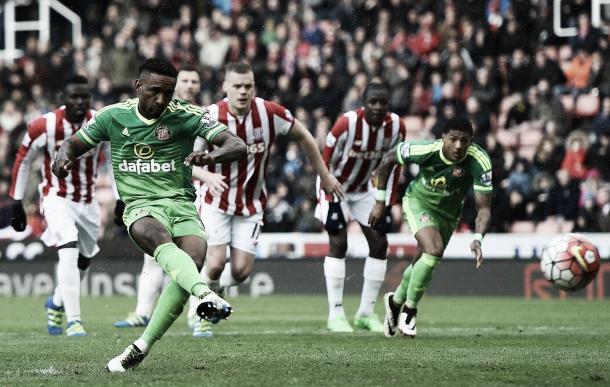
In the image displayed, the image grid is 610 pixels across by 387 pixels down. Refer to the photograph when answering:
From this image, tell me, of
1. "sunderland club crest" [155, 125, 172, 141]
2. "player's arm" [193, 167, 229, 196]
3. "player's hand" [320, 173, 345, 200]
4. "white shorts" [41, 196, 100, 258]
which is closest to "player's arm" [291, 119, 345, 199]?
"player's hand" [320, 173, 345, 200]

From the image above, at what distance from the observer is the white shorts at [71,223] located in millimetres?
11375

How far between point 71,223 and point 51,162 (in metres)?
0.65

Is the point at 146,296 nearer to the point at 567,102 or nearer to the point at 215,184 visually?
the point at 215,184

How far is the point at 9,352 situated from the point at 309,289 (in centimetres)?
991

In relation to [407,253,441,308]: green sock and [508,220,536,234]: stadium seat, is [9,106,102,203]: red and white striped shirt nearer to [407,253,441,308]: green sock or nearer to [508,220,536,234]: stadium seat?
[407,253,441,308]: green sock

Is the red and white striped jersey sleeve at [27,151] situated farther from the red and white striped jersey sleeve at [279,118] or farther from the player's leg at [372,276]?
the player's leg at [372,276]

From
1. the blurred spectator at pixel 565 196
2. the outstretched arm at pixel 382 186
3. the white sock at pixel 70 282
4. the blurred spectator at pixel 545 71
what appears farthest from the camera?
the blurred spectator at pixel 545 71

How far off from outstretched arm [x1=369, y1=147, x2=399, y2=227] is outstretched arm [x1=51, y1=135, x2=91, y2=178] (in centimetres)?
363

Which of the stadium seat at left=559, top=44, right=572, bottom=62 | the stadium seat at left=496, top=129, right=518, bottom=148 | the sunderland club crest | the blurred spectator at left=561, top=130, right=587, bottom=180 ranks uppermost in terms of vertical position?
the stadium seat at left=559, top=44, right=572, bottom=62

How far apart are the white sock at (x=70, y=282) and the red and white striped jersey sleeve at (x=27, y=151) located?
0.82 m

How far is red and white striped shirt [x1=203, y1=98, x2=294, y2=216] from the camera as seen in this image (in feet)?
36.1

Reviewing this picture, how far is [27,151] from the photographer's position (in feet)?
37.9

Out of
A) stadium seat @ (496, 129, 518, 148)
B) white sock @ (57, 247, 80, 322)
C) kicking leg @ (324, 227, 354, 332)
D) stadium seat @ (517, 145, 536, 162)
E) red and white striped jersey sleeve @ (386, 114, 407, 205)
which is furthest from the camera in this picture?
stadium seat @ (496, 129, 518, 148)

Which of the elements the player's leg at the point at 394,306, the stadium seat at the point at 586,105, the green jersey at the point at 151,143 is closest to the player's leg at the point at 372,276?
the player's leg at the point at 394,306
